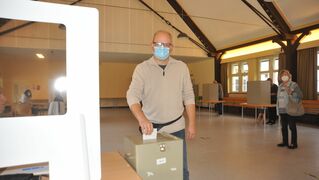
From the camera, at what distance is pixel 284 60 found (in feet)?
28.1

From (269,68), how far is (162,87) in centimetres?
906

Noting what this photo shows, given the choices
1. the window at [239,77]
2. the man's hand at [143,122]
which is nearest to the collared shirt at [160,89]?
the man's hand at [143,122]

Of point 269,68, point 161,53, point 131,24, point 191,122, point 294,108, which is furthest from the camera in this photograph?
point 131,24

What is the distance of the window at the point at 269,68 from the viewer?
934 centimetres

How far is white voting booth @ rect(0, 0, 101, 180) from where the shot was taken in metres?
0.39

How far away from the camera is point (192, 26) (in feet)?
37.6

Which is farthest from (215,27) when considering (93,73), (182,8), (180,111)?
(93,73)

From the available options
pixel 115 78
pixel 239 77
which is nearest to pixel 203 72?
pixel 239 77

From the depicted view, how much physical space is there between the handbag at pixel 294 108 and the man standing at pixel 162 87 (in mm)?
3383

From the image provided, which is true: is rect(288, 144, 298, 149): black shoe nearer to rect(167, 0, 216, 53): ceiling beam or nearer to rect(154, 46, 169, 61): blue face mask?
rect(154, 46, 169, 61): blue face mask

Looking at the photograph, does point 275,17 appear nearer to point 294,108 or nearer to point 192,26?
point 192,26

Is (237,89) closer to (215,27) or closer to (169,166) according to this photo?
(215,27)

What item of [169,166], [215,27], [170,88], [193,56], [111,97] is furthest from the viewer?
[111,97]

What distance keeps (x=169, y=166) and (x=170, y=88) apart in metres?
0.60
